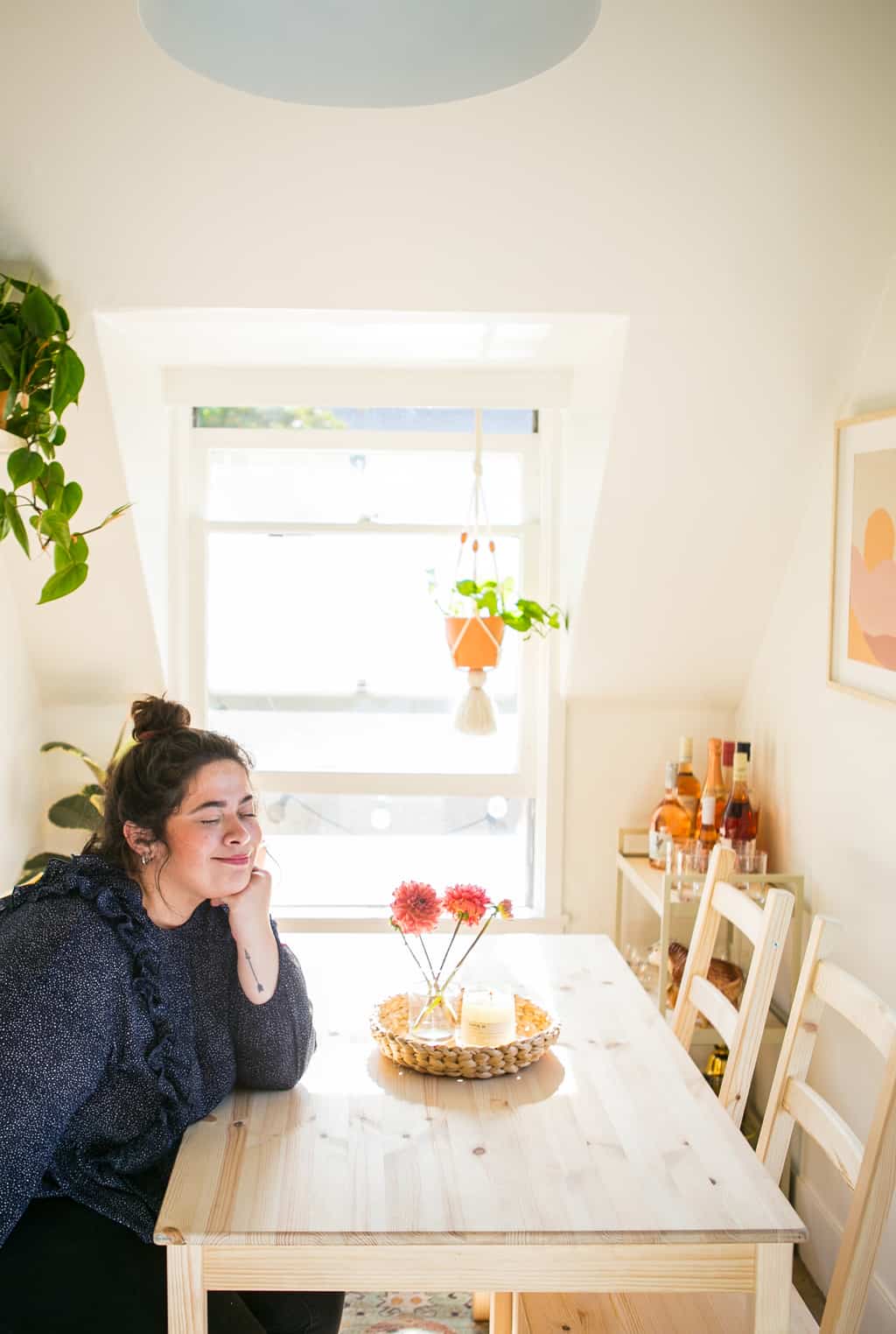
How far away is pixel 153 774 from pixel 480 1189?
0.75 metres

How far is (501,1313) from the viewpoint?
83.4 inches

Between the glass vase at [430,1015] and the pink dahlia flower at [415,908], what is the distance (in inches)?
3.9

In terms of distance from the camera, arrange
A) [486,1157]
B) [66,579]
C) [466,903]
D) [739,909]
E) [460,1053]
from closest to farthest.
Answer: [486,1157] < [460,1053] < [466,903] < [739,909] < [66,579]

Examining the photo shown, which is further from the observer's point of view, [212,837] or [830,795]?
[830,795]

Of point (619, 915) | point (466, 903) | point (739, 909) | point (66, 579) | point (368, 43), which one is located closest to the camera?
point (368, 43)

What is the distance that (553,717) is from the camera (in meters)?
3.30

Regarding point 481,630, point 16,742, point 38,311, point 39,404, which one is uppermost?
point 38,311

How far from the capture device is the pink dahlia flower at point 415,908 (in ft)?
6.14

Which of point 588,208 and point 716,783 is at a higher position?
point 588,208

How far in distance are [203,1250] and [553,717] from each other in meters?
2.06

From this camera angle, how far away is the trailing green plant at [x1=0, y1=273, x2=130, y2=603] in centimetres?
223

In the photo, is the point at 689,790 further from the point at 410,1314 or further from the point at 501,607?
the point at 410,1314

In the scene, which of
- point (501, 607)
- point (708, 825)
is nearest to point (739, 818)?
point (708, 825)

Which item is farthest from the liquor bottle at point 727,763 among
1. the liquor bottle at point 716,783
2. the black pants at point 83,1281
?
the black pants at point 83,1281
